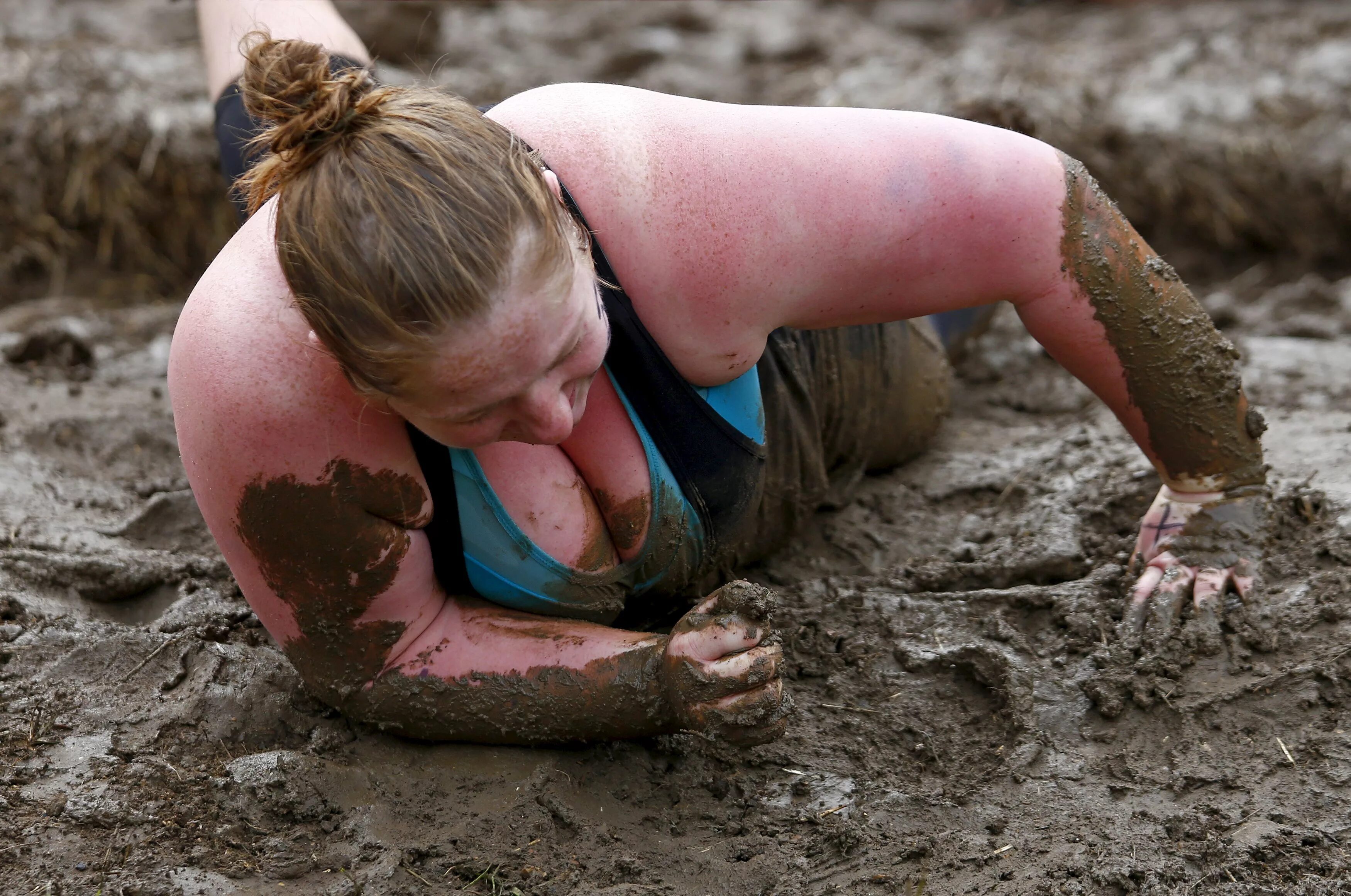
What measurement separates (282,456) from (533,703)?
0.51m

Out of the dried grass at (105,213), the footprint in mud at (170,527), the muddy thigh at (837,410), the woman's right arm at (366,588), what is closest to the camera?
the woman's right arm at (366,588)

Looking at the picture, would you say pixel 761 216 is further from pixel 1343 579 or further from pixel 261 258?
pixel 1343 579

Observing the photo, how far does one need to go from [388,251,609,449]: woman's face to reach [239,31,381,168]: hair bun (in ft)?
0.93

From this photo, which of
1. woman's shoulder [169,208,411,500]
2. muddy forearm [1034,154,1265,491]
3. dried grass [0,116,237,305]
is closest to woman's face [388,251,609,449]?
woman's shoulder [169,208,411,500]

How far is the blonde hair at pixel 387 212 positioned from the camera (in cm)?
133

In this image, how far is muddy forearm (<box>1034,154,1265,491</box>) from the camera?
6.10ft

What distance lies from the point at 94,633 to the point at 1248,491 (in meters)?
1.94

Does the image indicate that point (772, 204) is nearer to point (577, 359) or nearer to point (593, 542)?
point (577, 359)

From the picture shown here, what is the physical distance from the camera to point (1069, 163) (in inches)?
73.1

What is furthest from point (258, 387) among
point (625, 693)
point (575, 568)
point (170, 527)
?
point (170, 527)

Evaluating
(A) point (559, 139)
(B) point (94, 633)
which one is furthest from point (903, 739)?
(B) point (94, 633)

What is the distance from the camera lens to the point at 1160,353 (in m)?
1.92

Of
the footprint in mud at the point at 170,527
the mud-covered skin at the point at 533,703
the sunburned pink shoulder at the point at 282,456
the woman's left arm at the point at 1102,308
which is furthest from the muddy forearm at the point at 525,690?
the footprint in mud at the point at 170,527

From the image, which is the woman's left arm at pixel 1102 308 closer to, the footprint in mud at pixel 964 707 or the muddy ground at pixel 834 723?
the muddy ground at pixel 834 723
